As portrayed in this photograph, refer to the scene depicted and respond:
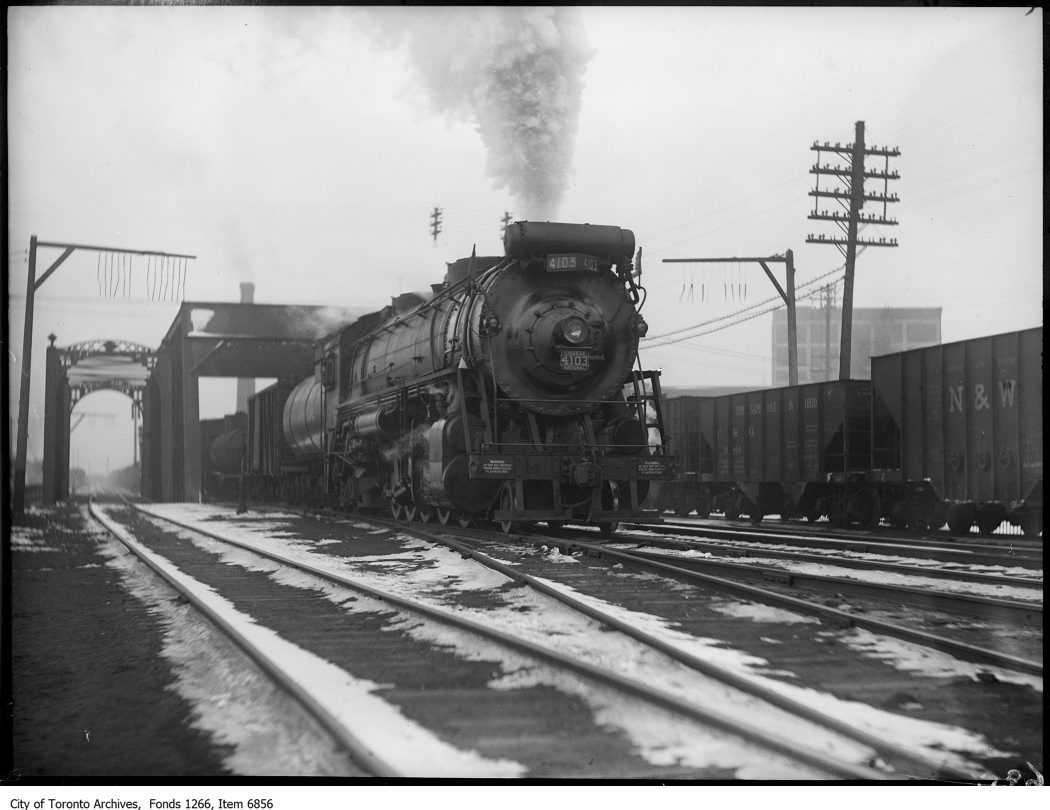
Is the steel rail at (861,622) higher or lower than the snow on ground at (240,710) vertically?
higher

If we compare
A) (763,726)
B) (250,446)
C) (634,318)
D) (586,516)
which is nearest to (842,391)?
(634,318)

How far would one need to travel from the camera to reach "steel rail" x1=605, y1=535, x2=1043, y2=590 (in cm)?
728

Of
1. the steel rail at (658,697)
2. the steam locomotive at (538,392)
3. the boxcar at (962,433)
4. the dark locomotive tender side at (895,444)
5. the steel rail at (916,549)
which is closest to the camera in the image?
the steel rail at (658,697)

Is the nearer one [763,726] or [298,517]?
[763,726]

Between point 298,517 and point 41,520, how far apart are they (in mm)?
6274

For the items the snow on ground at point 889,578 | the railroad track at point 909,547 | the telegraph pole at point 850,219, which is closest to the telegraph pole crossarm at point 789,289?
the telegraph pole at point 850,219

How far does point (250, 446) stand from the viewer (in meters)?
27.0

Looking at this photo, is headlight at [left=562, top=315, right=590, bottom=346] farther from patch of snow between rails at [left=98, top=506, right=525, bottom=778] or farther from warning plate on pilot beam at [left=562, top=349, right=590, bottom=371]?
patch of snow between rails at [left=98, top=506, right=525, bottom=778]

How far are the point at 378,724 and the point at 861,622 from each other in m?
3.07

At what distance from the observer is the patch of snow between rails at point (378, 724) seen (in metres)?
3.50

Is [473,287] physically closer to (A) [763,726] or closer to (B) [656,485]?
(A) [763,726]

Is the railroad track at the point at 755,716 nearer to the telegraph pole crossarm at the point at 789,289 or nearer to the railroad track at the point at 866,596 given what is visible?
the railroad track at the point at 866,596

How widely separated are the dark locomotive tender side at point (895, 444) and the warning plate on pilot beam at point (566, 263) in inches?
208

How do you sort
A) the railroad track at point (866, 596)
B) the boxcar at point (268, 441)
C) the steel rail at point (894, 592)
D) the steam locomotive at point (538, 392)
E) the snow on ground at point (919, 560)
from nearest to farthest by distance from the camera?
the railroad track at point (866, 596) < the steel rail at point (894, 592) < the snow on ground at point (919, 560) < the steam locomotive at point (538, 392) < the boxcar at point (268, 441)
